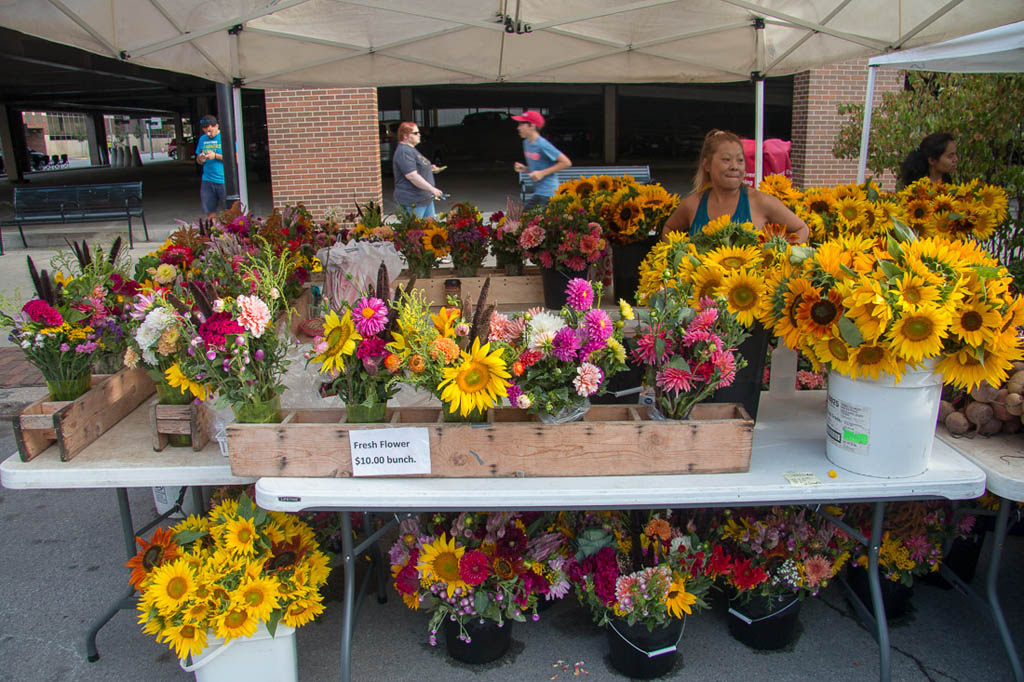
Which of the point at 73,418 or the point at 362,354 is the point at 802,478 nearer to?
the point at 362,354

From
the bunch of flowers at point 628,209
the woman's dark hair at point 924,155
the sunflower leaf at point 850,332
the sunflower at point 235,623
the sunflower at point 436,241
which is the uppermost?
the woman's dark hair at point 924,155

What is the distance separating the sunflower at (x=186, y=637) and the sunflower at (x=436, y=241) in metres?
2.13

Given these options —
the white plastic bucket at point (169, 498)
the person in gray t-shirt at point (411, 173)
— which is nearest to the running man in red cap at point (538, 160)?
the person in gray t-shirt at point (411, 173)

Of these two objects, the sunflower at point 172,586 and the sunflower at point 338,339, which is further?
the sunflower at point 172,586

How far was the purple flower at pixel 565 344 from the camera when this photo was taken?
1822 mm

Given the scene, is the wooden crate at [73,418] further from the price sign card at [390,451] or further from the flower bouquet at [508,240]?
the flower bouquet at [508,240]

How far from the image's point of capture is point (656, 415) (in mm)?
2020

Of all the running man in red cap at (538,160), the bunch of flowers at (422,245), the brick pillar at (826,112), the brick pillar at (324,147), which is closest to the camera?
the bunch of flowers at (422,245)

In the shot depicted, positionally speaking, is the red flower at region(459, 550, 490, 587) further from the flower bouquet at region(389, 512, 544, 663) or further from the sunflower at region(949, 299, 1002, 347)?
the sunflower at region(949, 299, 1002, 347)

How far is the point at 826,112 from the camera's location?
453 inches

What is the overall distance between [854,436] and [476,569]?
1112 mm

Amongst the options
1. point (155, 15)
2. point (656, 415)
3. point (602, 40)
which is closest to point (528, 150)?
point (602, 40)

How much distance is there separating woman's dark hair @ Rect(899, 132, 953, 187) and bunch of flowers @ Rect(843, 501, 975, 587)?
2911 mm

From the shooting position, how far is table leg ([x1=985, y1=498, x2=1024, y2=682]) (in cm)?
220
